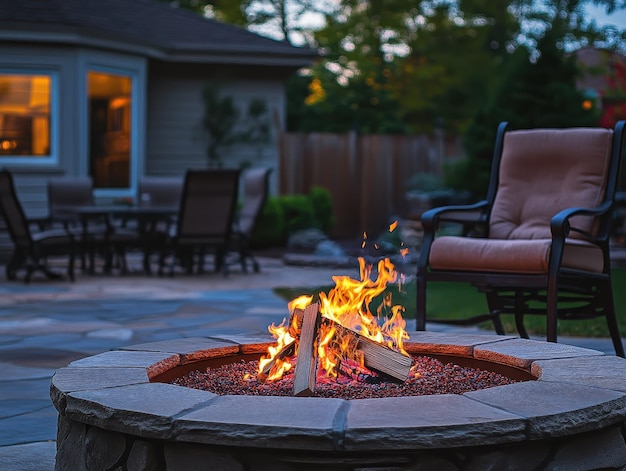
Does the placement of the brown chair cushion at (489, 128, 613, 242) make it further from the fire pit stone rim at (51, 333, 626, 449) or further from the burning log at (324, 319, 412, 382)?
the burning log at (324, 319, 412, 382)

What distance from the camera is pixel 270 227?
11.0 meters

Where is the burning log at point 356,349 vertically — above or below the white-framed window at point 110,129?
below

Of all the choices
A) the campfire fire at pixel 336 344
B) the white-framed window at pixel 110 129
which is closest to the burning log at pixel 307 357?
the campfire fire at pixel 336 344

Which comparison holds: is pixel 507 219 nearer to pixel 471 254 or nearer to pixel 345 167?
pixel 471 254

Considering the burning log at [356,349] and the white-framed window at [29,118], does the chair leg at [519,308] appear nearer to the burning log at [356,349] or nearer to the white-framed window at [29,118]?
the burning log at [356,349]

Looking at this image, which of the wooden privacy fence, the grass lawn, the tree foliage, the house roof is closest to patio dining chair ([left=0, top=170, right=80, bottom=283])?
the grass lawn

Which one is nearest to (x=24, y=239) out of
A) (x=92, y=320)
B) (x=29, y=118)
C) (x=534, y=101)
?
(x=92, y=320)

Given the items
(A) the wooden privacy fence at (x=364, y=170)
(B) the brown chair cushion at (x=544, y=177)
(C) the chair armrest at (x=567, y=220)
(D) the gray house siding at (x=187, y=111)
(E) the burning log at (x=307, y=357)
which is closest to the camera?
(E) the burning log at (x=307, y=357)

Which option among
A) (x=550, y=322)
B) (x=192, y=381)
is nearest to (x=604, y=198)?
(x=550, y=322)

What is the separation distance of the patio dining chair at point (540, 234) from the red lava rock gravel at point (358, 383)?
1.03m

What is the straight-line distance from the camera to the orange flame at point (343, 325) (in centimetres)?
259

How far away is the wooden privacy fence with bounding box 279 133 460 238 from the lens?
13641mm

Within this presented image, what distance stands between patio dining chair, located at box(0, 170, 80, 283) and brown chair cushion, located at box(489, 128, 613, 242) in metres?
4.23

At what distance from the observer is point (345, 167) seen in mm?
13891
